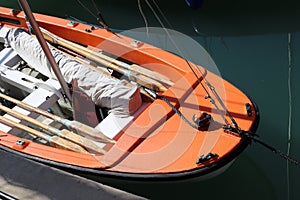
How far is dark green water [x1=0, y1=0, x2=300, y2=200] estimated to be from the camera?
5.28 meters

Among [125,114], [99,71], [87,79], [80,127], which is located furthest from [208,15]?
[80,127]

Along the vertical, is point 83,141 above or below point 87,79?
below

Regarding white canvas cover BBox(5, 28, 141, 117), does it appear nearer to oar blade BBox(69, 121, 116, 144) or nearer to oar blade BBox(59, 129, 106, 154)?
oar blade BBox(69, 121, 116, 144)

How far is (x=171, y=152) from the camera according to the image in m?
4.53

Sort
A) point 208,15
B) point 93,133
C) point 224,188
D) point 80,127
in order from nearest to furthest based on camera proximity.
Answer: point 93,133 < point 80,127 < point 224,188 < point 208,15

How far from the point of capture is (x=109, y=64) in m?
5.62

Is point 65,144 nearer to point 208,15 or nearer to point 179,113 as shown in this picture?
point 179,113

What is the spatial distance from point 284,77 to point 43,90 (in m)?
3.11

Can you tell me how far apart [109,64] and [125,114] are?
0.84 m

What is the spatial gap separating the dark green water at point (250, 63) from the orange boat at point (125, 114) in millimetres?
471

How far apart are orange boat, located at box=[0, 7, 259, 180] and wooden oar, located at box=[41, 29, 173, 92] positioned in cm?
1

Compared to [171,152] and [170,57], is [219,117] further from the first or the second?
[170,57]

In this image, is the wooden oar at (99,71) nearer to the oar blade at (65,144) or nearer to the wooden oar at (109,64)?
the wooden oar at (109,64)

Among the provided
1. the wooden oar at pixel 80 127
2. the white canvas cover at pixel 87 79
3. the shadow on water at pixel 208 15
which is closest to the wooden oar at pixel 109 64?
the white canvas cover at pixel 87 79
